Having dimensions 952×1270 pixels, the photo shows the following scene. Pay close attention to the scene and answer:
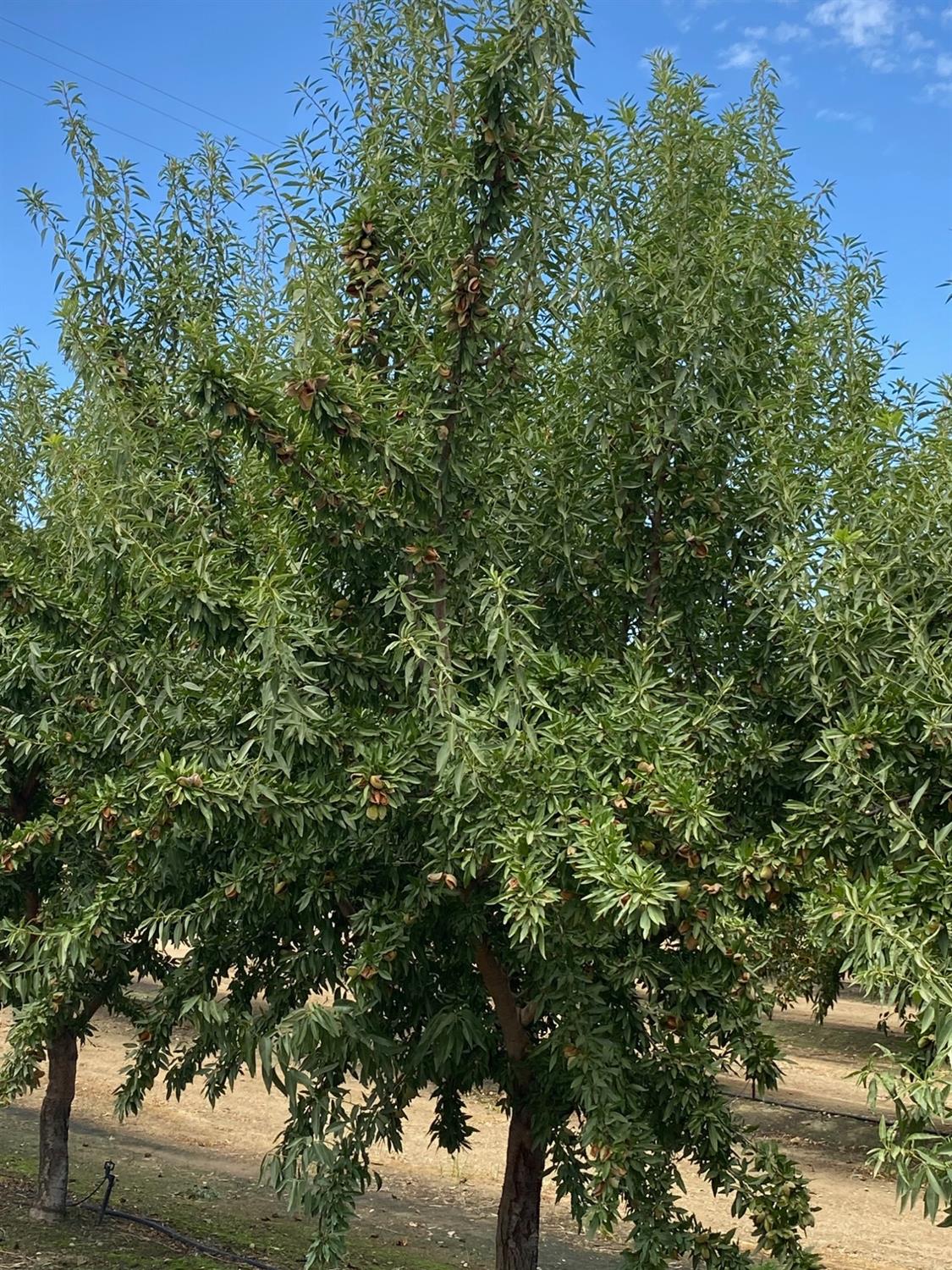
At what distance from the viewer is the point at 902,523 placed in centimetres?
441

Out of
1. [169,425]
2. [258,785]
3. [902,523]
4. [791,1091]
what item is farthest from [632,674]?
[791,1091]

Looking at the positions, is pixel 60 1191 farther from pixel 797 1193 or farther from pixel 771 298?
pixel 771 298

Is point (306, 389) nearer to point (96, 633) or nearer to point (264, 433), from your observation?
point (264, 433)

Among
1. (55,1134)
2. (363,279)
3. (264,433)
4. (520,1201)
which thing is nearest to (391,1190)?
(55,1134)

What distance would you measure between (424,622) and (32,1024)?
10.6 ft

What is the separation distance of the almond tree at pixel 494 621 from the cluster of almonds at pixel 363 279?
21mm

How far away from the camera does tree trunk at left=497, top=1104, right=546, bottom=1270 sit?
6.14 m

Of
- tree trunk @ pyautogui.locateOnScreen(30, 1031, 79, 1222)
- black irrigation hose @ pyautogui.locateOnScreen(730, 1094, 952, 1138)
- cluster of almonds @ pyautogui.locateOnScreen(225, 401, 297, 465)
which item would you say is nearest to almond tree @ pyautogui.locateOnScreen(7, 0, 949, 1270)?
cluster of almonds @ pyautogui.locateOnScreen(225, 401, 297, 465)

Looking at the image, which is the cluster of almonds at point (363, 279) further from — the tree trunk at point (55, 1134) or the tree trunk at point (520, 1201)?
the tree trunk at point (55, 1134)

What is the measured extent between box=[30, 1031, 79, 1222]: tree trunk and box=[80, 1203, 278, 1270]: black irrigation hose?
45cm

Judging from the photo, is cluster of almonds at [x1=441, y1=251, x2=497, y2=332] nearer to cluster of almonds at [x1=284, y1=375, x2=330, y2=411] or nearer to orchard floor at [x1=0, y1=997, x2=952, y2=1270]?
cluster of almonds at [x1=284, y1=375, x2=330, y2=411]

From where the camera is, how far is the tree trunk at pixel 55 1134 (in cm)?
938

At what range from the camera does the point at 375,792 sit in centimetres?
425

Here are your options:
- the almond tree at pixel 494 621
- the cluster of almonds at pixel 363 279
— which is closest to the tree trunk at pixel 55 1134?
the almond tree at pixel 494 621
